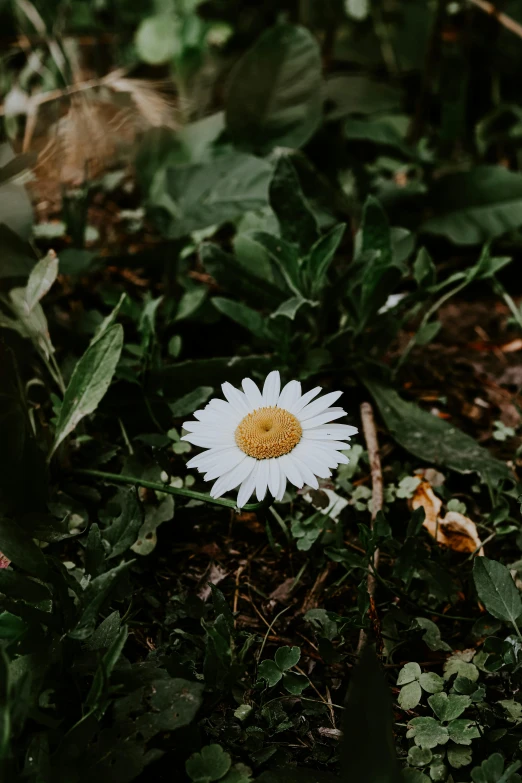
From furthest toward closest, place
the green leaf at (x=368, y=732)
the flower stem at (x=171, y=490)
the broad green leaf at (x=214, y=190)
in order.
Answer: the broad green leaf at (x=214, y=190), the flower stem at (x=171, y=490), the green leaf at (x=368, y=732)

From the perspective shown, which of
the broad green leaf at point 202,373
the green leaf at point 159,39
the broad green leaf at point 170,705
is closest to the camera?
the broad green leaf at point 170,705

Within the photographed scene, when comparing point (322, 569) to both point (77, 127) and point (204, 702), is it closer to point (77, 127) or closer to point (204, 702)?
point (204, 702)

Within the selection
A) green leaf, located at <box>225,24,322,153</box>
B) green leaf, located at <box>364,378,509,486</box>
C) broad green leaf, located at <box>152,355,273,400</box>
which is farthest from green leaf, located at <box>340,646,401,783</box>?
green leaf, located at <box>225,24,322,153</box>

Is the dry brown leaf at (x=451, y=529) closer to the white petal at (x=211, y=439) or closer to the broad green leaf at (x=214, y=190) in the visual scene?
the white petal at (x=211, y=439)

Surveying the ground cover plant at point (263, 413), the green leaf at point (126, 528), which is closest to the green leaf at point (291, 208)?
the ground cover plant at point (263, 413)

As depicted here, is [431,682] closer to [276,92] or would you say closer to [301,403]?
[301,403]

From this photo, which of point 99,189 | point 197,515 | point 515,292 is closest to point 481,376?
point 515,292
